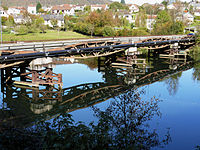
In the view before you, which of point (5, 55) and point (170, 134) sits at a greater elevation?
point (5, 55)

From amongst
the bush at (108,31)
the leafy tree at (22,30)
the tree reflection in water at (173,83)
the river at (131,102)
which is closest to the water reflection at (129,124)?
the river at (131,102)

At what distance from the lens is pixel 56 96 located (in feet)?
63.2

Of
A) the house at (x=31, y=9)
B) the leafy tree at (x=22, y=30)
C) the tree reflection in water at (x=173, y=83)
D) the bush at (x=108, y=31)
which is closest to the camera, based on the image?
the tree reflection in water at (x=173, y=83)

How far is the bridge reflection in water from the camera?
14992 mm

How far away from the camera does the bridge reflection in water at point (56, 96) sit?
15.0m

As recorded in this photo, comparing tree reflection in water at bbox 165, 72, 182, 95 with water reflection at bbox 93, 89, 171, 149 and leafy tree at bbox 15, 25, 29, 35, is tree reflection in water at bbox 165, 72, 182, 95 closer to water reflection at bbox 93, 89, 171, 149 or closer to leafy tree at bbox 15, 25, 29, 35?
water reflection at bbox 93, 89, 171, 149

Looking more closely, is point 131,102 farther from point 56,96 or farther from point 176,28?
point 176,28

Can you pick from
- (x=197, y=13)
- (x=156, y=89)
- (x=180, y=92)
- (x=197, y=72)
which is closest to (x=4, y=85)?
(x=156, y=89)

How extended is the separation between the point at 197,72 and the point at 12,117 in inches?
878

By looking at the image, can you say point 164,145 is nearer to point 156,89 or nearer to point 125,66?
point 156,89

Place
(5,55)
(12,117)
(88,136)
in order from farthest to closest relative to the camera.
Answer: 1. (5,55)
2. (12,117)
3. (88,136)

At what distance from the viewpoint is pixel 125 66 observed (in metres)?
32.1

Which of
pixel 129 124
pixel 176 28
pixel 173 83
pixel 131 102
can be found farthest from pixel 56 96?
pixel 176 28

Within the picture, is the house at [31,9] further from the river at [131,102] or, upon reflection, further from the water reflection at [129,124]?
the water reflection at [129,124]
